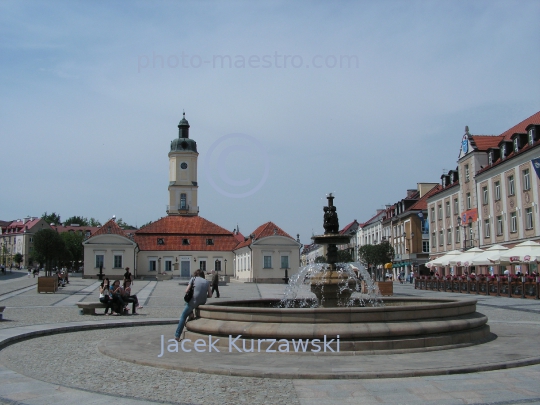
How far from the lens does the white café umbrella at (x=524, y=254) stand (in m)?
30.0

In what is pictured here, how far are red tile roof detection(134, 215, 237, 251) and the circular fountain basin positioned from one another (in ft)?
207

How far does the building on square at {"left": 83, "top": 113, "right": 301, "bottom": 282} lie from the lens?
66.9 metres

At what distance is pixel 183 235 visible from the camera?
7512cm

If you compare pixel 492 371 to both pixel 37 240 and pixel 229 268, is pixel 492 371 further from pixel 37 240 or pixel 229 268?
pixel 37 240

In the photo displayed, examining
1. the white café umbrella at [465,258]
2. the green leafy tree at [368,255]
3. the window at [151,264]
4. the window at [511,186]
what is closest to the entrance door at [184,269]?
the window at [151,264]

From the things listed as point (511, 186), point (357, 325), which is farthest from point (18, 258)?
point (357, 325)

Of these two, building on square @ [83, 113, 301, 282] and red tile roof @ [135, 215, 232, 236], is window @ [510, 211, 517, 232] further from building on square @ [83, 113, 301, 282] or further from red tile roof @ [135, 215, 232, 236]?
red tile roof @ [135, 215, 232, 236]

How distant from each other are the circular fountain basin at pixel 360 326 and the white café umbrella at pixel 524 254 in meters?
20.3

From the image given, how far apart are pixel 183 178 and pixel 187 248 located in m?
18.9

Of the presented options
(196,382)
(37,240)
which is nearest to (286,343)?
(196,382)

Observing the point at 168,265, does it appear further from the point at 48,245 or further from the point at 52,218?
the point at 52,218

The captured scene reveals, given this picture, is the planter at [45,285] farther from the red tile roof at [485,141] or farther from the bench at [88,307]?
the red tile roof at [485,141]

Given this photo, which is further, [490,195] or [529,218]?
[490,195]

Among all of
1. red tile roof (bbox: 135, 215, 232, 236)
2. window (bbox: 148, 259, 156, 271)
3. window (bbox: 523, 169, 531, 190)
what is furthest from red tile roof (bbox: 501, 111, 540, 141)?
window (bbox: 148, 259, 156, 271)
